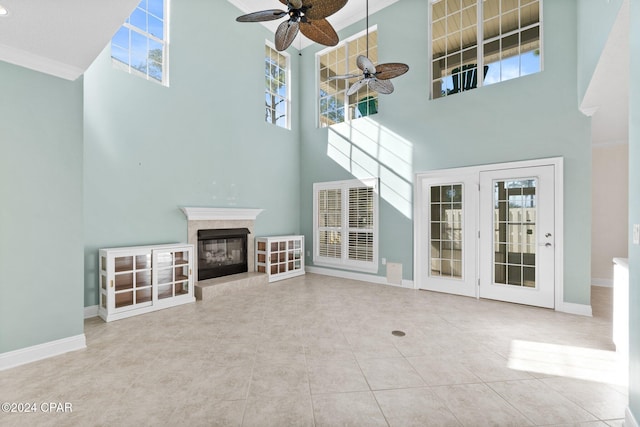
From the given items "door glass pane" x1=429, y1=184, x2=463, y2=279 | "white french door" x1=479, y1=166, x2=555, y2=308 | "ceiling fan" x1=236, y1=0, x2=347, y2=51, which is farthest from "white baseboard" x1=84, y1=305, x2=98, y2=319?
"white french door" x1=479, y1=166, x2=555, y2=308

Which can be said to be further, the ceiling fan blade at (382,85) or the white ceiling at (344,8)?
the white ceiling at (344,8)

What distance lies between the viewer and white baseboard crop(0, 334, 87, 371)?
239 cm

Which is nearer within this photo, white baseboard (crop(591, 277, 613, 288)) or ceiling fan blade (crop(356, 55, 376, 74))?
ceiling fan blade (crop(356, 55, 376, 74))

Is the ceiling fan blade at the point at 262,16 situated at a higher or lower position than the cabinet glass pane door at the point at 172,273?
higher

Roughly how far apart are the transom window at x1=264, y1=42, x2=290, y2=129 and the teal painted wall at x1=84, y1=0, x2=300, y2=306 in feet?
0.88

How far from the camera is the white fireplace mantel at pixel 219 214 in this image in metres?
4.73

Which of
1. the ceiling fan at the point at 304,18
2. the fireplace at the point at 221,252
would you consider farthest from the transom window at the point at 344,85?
the fireplace at the point at 221,252

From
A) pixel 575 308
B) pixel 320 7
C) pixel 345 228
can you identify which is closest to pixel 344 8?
pixel 320 7

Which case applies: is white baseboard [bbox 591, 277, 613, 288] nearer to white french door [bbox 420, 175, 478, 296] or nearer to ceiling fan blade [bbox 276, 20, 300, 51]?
white french door [bbox 420, 175, 478, 296]

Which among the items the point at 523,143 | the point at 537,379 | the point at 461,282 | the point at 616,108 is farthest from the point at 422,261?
the point at 616,108

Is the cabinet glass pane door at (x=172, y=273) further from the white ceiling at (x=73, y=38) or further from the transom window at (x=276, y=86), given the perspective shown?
the transom window at (x=276, y=86)

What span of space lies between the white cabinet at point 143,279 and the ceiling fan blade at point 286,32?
3.10 meters

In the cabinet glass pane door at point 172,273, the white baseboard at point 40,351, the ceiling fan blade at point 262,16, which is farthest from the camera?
the cabinet glass pane door at point 172,273

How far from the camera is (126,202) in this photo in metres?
4.04
